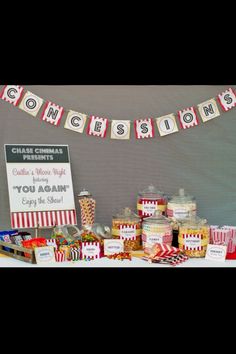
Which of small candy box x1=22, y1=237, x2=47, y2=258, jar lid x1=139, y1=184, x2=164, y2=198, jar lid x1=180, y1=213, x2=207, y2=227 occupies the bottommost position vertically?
small candy box x1=22, y1=237, x2=47, y2=258

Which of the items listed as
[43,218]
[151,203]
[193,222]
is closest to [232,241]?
[193,222]

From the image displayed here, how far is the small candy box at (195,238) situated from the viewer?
3.29 meters

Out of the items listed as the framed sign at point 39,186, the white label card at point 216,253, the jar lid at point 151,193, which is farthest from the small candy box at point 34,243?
the white label card at point 216,253

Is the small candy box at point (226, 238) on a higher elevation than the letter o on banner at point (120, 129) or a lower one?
lower

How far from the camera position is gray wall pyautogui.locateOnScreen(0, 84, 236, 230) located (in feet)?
12.4

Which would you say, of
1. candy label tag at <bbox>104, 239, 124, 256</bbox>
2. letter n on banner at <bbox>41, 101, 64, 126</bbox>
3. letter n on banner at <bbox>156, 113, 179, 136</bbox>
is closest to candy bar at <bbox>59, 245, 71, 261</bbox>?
candy label tag at <bbox>104, 239, 124, 256</bbox>

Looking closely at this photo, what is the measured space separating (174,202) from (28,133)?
1.29 m

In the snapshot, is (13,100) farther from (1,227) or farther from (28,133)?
(1,227)

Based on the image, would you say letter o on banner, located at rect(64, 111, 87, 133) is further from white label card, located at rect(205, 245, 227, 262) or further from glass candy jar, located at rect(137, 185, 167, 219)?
white label card, located at rect(205, 245, 227, 262)

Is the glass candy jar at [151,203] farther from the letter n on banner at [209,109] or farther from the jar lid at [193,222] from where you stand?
the letter n on banner at [209,109]

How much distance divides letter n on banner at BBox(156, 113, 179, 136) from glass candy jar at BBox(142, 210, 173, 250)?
0.75m

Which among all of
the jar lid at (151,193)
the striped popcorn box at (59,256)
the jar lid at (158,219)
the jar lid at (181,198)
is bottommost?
the striped popcorn box at (59,256)

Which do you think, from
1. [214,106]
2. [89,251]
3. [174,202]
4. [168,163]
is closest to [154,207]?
[174,202]

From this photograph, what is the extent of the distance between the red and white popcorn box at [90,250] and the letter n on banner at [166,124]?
1093 mm
